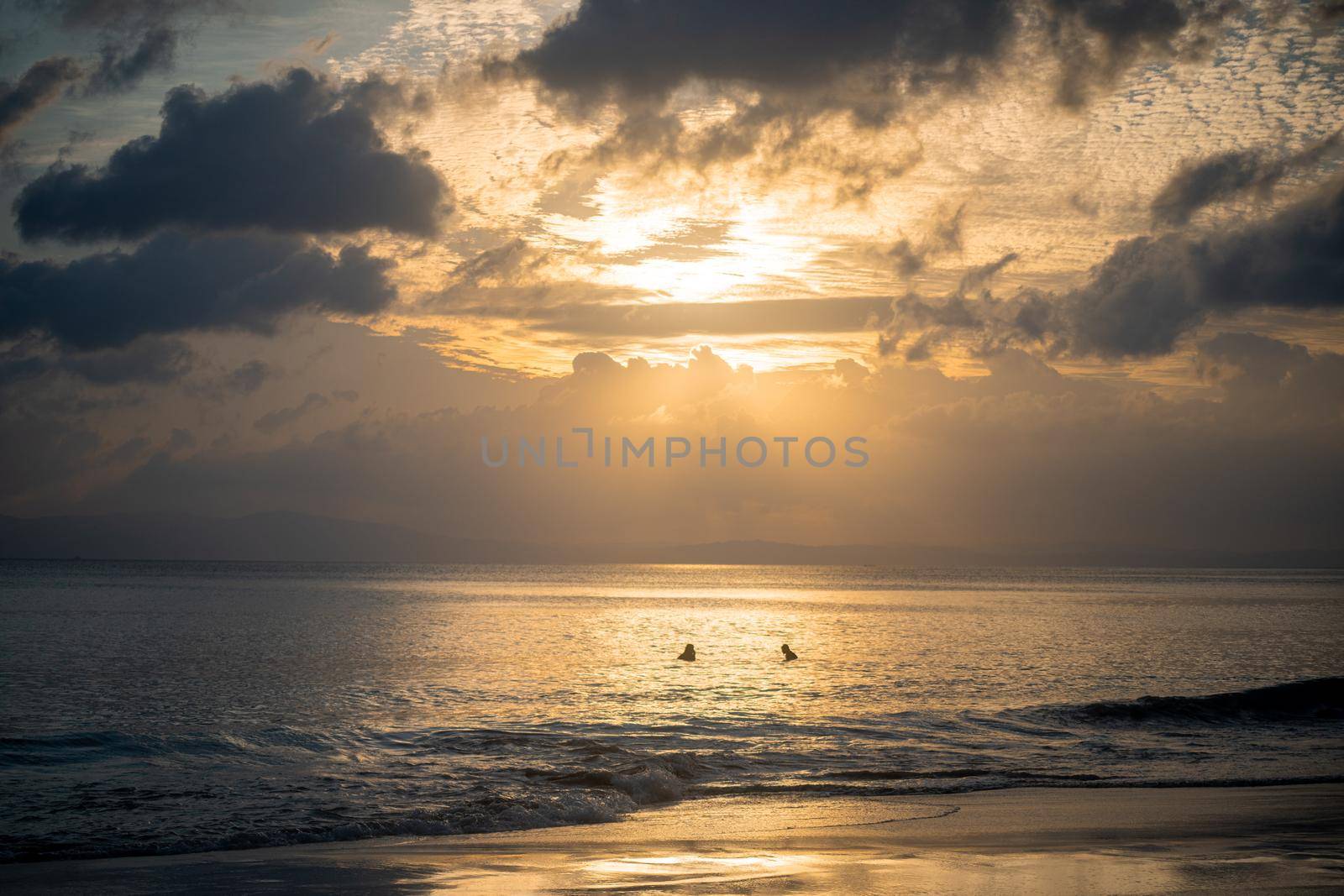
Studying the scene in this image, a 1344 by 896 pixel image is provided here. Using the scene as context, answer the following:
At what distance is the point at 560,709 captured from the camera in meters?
33.3

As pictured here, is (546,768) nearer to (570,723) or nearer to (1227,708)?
(570,723)

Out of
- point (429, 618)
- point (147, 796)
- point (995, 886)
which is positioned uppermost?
point (995, 886)

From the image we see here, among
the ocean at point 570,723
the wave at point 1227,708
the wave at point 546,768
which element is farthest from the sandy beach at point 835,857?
the wave at point 1227,708

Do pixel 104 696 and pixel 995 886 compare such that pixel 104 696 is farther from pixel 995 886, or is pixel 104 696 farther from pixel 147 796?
pixel 995 886

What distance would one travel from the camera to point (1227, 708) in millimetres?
33594

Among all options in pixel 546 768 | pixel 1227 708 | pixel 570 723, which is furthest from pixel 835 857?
pixel 1227 708

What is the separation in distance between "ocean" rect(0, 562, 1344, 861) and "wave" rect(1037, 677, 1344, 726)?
4.6 inches

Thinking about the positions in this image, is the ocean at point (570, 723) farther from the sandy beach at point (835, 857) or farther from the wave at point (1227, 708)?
the sandy beach at point (835, 857)

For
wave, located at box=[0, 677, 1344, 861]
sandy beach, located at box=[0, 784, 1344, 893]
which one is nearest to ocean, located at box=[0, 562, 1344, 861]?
wave, located at box=[0, 677, 1344, 861]

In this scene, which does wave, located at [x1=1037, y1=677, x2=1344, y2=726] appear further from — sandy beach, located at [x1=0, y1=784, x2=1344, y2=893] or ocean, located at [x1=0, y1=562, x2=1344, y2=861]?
sandy beach, located at [x1=0, y1=784, x2=1344, y2=893]

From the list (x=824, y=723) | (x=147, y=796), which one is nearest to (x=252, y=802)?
(x=147, y=796)

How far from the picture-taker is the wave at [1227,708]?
32.1 m

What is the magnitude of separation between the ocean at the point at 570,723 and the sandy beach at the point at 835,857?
74.9 inches

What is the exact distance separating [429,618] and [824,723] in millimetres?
65927
